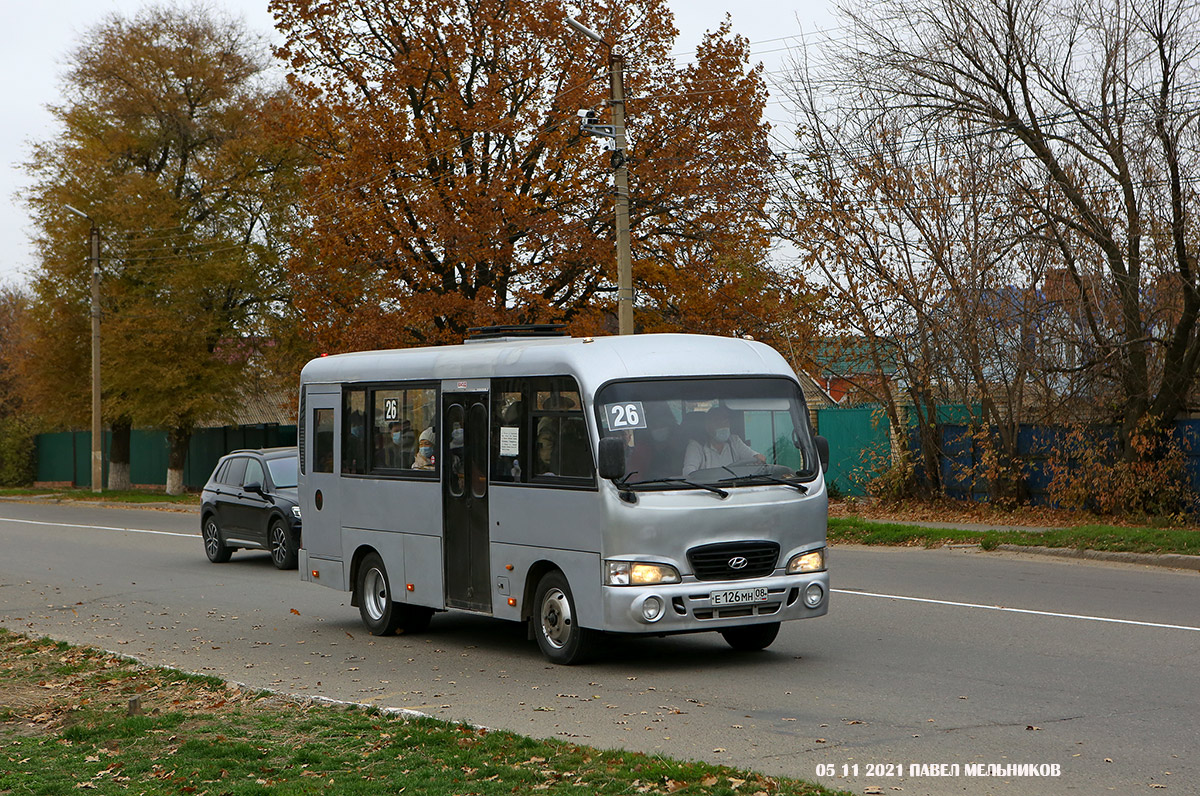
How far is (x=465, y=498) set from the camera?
1151 cm

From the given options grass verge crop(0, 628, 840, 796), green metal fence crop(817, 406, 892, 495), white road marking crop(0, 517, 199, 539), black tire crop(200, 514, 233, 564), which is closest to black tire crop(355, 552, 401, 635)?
grass verge crop(0, 628, 840, 796)

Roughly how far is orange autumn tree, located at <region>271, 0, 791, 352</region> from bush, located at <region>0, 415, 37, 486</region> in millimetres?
30768

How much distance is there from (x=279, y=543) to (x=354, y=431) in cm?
674

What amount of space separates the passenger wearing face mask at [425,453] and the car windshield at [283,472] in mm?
8203

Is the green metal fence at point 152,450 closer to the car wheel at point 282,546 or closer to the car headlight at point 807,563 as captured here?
the car wheel at point 282,546

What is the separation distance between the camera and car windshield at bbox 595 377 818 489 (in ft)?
33.0

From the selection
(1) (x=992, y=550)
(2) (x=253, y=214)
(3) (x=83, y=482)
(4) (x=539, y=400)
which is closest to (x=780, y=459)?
(4) (x=539, y=400)

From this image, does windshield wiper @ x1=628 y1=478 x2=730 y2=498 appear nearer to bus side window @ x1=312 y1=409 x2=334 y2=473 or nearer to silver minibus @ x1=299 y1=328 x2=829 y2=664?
silver minibus @ x1=299 y1=328 x2=829 y2=664

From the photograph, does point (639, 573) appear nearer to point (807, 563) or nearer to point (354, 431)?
point (807, 563)

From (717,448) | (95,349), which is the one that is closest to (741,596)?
(717,448)

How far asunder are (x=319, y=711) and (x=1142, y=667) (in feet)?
19.1

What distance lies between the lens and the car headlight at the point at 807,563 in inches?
400

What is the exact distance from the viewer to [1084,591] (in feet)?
46.3

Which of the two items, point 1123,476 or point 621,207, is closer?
point 1123,476
